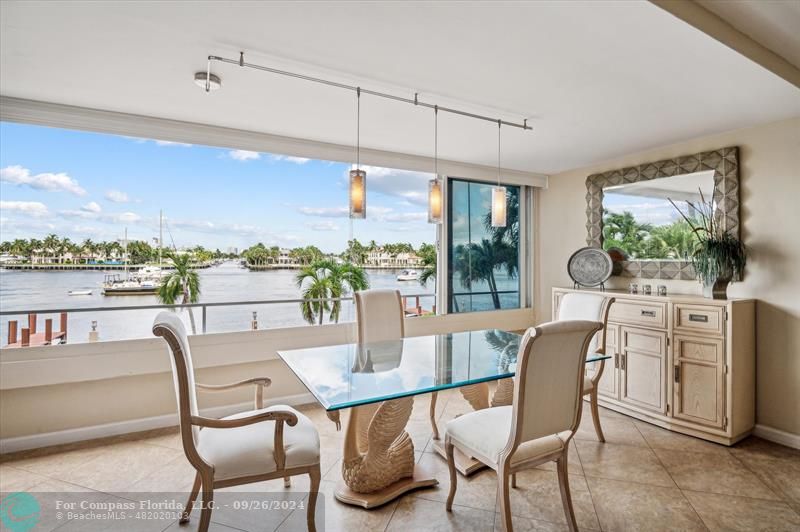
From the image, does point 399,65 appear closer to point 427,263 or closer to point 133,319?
point 427,263

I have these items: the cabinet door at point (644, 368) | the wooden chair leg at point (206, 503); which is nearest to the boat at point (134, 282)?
the wooden chair leg at point (206, 503)

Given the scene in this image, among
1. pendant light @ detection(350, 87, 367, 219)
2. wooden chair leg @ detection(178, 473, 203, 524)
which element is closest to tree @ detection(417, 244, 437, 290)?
pendant light @ detection(350, 87, 367, 219)

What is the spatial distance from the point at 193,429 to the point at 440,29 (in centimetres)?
205

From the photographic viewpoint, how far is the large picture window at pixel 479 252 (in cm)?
437

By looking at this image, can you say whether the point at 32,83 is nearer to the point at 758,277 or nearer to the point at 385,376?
the point at 385,376

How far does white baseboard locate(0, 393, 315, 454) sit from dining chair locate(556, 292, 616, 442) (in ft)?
6.80

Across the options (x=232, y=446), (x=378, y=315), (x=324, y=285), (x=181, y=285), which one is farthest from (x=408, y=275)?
(x=232, y=446)

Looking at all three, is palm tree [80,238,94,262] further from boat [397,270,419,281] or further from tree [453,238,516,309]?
tree [453,238,516,309]

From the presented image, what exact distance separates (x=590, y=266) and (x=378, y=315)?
7.61 feet

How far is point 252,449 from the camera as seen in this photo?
174 centimetres

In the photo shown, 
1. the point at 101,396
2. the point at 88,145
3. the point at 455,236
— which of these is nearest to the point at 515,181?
the point at 455,236

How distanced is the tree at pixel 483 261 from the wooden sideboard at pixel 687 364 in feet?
4.71

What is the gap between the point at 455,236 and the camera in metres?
4.38

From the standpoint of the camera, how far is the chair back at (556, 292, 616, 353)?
293 centimetres
